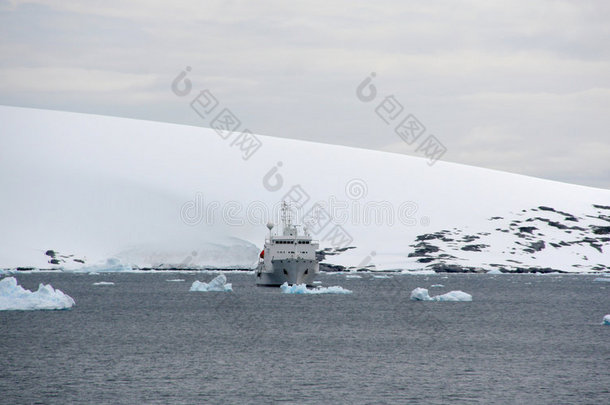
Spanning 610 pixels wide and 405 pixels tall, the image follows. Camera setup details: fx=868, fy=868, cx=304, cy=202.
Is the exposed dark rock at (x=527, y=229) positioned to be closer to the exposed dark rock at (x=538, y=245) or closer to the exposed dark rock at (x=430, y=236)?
the exposed dark rock at (x=538, y=245)

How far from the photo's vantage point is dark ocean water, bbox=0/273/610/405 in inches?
1303

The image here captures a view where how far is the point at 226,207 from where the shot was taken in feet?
583

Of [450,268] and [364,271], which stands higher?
[450,268]

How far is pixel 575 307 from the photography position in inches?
3164

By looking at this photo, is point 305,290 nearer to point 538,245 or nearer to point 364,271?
point 364,271

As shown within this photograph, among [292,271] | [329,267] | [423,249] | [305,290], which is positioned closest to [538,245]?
[423,249]

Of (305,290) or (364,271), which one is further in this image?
(364,271)

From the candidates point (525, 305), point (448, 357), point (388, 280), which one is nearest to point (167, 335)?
point (448, 357)

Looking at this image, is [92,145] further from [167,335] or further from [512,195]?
[167,335]

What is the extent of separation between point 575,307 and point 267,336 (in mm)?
39077

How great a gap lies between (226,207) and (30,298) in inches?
4360

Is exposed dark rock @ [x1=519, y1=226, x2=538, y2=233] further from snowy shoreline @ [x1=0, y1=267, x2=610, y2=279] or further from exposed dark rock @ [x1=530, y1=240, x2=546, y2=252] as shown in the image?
snowy shoreline @ [x1=0, y1=267, x2=610, y2=279]

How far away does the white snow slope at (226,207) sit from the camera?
16275cm

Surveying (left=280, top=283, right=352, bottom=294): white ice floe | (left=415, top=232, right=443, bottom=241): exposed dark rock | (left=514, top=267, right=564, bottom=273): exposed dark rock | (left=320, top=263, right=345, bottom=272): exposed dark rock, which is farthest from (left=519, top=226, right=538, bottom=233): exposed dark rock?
(left=280, top=283, right=352, bottom=294): white ice floe
